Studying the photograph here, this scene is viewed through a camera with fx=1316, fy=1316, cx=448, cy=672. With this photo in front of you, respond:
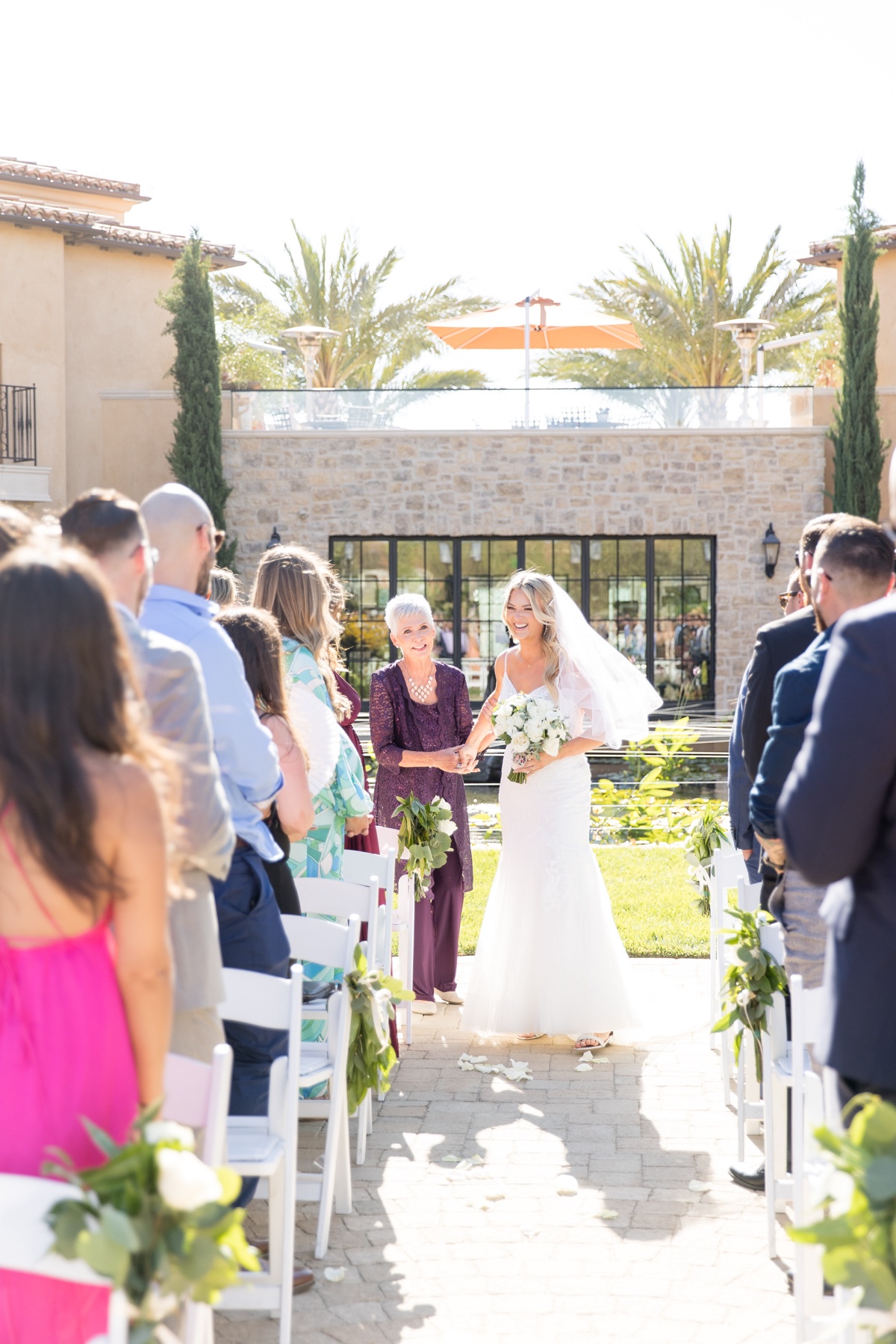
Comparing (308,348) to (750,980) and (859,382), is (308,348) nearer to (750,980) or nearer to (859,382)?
(859,382)

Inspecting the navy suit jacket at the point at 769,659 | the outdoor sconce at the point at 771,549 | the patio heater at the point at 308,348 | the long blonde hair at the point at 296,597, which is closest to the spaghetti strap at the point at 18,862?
the long blonde hair at the point at 296,597

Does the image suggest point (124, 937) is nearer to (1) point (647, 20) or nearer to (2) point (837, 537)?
(2) point (837, 537)

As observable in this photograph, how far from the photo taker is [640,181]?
2758 centimetres

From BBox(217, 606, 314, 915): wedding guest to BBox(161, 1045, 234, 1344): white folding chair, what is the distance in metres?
1.49

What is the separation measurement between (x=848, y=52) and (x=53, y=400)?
507 inches

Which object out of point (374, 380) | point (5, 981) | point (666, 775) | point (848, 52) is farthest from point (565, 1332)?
point (374, 380)

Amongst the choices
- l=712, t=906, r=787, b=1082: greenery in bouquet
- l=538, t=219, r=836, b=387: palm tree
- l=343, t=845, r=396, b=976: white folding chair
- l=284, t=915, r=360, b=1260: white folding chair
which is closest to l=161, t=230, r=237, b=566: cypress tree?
→ l=538, t=219, r=836, b=387: palm tree

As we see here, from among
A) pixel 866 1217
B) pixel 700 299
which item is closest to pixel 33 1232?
pixel 866 1217

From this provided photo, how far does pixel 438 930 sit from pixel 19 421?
16.6 metres

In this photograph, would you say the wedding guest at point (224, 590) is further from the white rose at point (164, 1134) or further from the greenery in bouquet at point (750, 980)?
the white rose at point (164, 1134)

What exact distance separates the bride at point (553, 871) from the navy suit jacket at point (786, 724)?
242 cm

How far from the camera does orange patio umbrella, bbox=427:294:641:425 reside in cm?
2131

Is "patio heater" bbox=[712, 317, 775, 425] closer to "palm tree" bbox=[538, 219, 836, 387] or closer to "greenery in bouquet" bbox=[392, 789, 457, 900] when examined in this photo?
"palm tree" bbox=[538, 219, 836, 387]

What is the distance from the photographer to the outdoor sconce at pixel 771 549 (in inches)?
811
